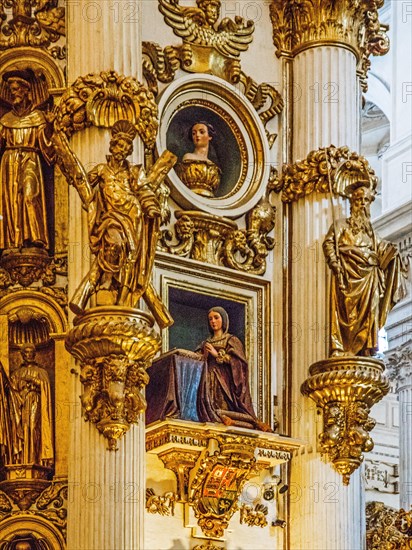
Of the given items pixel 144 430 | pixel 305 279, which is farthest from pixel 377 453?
pixel 144 430

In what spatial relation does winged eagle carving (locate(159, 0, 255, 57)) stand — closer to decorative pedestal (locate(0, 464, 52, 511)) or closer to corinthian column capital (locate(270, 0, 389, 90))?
corinthian column capital (locate(270, 0, 389, 90))

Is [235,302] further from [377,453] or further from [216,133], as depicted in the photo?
[377,453]

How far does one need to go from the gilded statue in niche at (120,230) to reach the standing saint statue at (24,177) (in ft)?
2.60

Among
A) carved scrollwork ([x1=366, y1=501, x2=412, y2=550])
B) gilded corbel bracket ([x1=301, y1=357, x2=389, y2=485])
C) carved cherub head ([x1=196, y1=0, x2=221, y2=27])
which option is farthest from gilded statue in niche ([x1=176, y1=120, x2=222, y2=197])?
carved scrollwork ([x1=366, y1=501, x2=412, y2=550])

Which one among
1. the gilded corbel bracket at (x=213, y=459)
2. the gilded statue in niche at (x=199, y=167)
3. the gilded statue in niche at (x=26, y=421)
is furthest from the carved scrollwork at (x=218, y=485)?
the gilded statue in niche at (x=199, y=167)

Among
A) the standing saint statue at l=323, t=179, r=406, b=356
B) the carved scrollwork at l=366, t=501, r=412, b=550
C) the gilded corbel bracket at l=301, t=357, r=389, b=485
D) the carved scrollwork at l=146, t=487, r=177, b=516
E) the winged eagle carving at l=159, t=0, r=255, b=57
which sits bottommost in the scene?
the carved scrollwork at l=366, t=501, r=412, b=550

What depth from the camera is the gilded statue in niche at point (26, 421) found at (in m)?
14.1

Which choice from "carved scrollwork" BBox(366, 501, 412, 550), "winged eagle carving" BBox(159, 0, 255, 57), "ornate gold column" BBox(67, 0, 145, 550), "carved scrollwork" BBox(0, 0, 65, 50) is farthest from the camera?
"carved scrollwork" BBox(366, 501, 412, 550)

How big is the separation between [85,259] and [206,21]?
2.70 meters

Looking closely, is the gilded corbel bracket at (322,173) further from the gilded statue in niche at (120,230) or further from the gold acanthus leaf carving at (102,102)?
the gilded statue in niche at (120,230)

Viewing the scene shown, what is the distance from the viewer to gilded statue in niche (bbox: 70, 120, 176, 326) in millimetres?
13695

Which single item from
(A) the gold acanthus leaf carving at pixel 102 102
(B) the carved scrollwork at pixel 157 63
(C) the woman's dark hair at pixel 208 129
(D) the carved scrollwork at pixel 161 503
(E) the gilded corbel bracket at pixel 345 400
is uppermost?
(B) the carved scrollwork at pixel 157 63

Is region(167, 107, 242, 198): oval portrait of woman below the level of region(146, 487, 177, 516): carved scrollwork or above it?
above

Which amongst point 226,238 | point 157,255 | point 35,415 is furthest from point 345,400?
point 35,415
